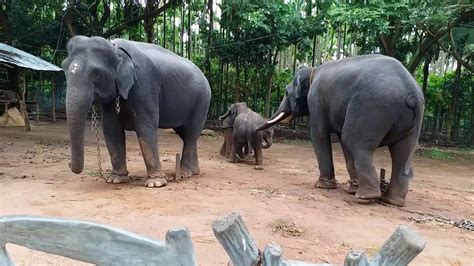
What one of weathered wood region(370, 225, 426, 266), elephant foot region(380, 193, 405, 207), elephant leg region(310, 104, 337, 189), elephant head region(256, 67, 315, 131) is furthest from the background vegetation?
weathered wood region(370, 225, 426, 266)

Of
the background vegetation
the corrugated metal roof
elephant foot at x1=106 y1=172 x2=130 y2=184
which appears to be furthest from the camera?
the background vegetation

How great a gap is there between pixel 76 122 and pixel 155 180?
1.42 m

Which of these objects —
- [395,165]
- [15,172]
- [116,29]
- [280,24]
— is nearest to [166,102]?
[15,172]

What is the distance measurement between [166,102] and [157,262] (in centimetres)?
545

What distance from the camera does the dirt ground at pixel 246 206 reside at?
4.08m

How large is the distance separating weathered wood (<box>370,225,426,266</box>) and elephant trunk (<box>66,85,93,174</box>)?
4489 millimetres

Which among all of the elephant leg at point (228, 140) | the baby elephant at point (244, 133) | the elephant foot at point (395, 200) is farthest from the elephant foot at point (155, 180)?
the elephant leg at point (228, 140)

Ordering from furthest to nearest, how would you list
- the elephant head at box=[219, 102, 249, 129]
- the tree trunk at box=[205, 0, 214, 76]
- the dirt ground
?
1. the tree trunk at box=[205, 0, 214, 76]
2. the elephant head at box=[219, 102, 249, 129]
3. the dirt ground

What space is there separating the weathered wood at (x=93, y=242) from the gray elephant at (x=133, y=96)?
12.5ft

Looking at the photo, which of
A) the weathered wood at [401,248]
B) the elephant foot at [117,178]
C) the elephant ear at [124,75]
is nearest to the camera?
the weathered wood at [401,248]

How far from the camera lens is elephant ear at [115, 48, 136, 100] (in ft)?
19.0

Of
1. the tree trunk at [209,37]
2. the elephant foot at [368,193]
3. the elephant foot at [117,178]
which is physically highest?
the tree trunk at [209,37]

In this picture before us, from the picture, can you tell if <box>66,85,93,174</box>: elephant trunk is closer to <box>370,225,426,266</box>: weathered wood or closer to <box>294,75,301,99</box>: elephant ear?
<box>294,75,301,99</box>: elephant ear

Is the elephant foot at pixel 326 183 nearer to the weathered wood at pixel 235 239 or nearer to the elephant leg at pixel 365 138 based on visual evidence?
the elephant leg at pixel 365 138
